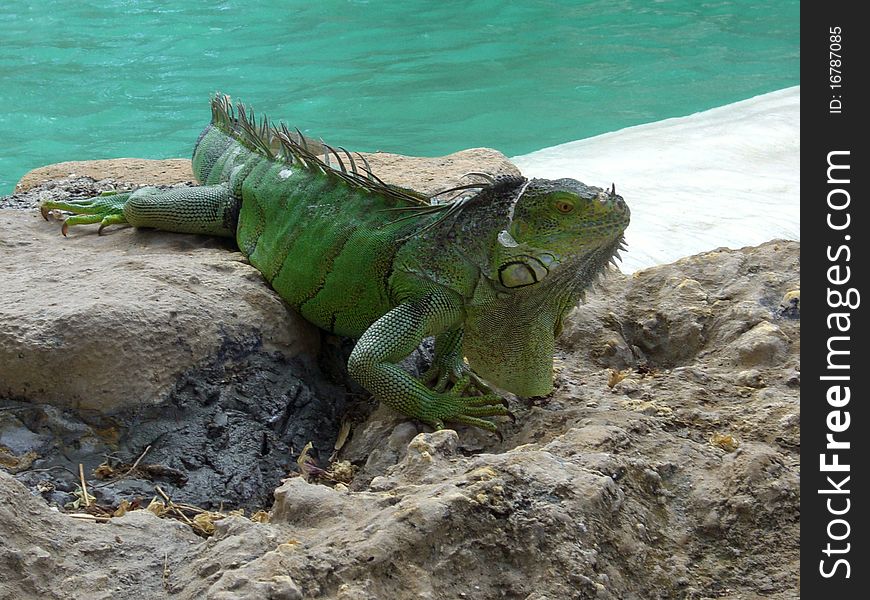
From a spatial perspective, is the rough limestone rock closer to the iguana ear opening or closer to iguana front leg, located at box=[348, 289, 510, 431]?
iguana front leg, located at box=[348, 289, 510, 431]

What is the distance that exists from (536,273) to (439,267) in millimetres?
358

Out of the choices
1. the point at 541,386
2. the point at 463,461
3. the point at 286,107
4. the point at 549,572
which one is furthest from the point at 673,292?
the point at 286,107

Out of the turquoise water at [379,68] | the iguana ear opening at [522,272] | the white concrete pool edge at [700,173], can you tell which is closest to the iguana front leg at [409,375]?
the iguana ear opening at [522,272]

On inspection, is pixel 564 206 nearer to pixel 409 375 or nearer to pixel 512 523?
pixel 409 375

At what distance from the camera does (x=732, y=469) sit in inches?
99.4

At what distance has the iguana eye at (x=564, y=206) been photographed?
3056 millimetres

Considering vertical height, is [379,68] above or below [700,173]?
above

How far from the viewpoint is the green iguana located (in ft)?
10.3

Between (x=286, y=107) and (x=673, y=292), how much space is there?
7.71 meters

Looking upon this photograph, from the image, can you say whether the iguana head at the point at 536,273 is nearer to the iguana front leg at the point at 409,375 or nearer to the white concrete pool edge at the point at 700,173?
the iguana front leg at the point at 409,375

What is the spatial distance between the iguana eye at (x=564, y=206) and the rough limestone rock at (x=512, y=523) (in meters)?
0.59

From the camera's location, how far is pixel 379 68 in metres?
11.8

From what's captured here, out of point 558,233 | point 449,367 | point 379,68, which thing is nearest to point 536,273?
point 558,233

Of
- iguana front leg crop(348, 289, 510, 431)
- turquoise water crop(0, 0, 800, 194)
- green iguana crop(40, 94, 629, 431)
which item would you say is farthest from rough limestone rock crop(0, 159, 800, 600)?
turquoise water crop(0, 0, 800, 194)
